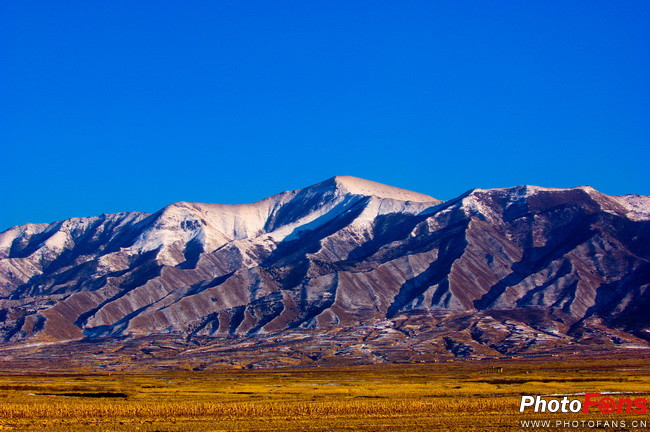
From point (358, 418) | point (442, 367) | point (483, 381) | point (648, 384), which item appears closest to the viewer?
point (358, 418)

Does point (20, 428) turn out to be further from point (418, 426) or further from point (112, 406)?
point (418, 426)

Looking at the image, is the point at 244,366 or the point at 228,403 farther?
the point at 244,366

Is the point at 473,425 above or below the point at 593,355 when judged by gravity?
above

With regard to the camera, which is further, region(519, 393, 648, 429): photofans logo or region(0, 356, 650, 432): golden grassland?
region(0, 356, 650, 432): golden grassland

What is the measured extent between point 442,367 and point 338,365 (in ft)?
99.5

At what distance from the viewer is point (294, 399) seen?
89.1 m

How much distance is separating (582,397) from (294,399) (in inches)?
1199

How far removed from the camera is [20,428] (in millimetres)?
63781

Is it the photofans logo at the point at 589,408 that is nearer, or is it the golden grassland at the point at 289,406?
the photofans logo at the point at 589,408

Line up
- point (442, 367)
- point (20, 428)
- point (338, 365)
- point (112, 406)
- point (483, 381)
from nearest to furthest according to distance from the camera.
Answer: point (20, 428) → point (112, 406) → point (483, 381) → point (442, 367) → point (338, 365)

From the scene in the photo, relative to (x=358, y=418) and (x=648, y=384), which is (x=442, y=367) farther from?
(x=358, y=418)

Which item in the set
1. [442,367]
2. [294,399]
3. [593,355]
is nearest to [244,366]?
[442,367]

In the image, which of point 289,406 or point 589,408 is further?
point 289,406

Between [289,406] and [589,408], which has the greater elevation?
[289,406]
